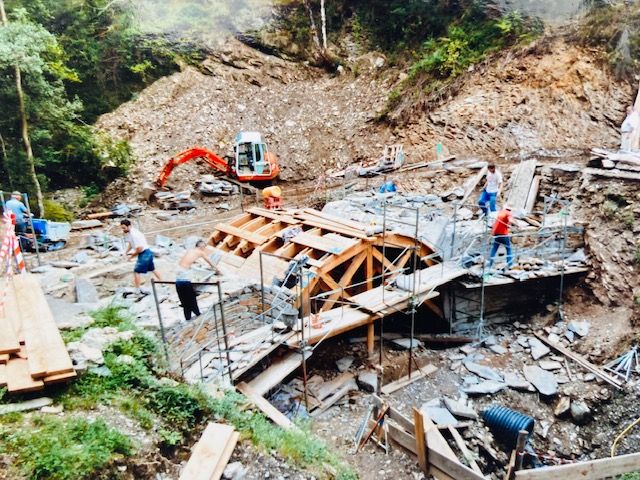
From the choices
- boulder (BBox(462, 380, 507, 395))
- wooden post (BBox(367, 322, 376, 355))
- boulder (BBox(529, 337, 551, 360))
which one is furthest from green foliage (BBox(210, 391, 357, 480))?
boulder (BBox(529, 337, 551, 360))

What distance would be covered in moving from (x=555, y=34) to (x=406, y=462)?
16241mm

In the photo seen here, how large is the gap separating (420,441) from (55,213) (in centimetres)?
1402

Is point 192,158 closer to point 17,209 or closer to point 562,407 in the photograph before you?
point 17,209

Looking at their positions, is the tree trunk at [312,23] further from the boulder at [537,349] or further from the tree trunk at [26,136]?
the boulder at [537,349]

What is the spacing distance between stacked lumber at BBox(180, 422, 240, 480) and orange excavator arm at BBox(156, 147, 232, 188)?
13573 mm

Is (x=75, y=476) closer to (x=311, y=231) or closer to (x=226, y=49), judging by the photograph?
(x=311, y=231)

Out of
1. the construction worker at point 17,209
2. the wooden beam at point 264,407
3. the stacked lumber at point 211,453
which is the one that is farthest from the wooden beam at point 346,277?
the construction worker at point 17,209

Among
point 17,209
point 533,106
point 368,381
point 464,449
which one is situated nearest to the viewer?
point 464,449

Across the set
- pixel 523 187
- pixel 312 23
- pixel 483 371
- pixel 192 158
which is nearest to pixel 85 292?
pixel 483 371

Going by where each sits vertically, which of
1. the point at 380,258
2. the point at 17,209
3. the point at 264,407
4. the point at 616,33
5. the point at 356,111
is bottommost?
the point at 264,407

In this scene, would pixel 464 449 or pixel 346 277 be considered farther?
pixel 346 277

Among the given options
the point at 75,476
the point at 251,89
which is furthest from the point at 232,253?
the point at 251,89

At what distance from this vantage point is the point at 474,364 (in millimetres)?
10016

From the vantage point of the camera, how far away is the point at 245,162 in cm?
1809
